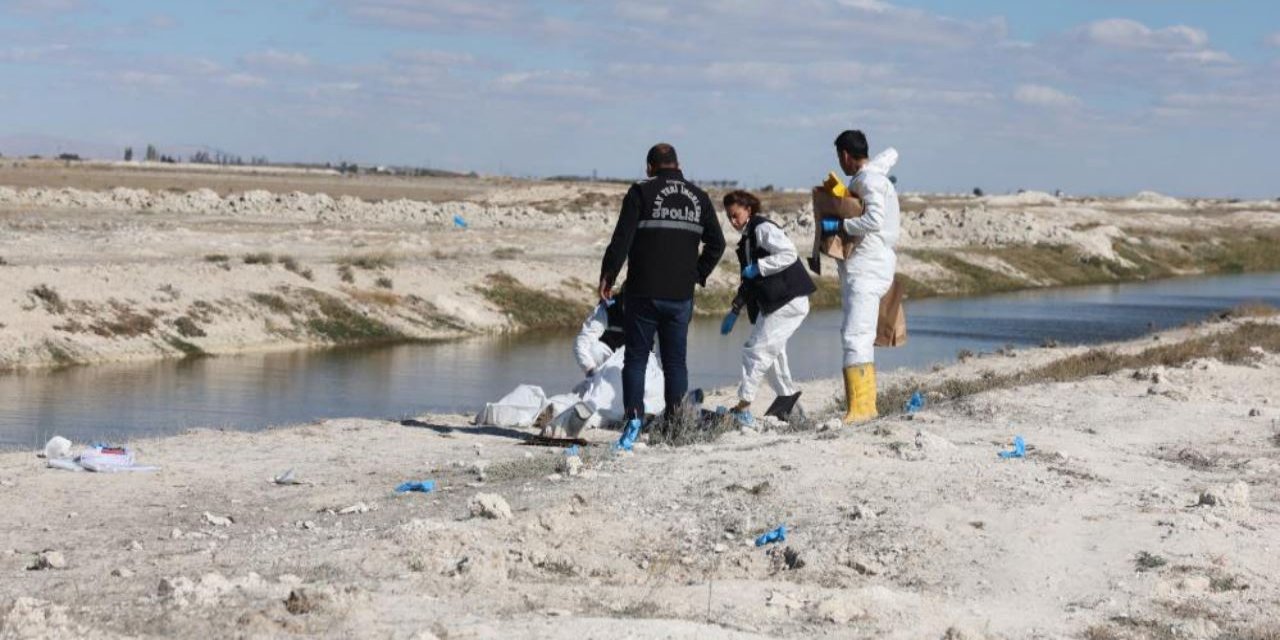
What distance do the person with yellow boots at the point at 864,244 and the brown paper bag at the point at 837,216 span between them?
0.04 metres

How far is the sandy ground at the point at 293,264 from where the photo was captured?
2603cm

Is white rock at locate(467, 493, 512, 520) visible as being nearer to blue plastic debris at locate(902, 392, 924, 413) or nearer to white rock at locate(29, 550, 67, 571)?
white rock at locate(29, 550, 67, 571)

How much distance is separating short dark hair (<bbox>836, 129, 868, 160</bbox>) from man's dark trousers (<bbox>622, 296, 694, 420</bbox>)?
5.33ft

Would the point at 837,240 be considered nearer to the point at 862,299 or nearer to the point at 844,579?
the point at 862,299

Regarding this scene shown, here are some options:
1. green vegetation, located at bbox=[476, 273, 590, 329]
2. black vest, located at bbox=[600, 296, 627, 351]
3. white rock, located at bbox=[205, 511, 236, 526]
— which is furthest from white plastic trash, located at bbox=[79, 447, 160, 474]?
green vegetation, located at bbox=[476, 273, 590, 329]

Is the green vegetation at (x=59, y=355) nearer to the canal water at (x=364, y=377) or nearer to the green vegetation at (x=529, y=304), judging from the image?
the canal water at (x=364, y=377)

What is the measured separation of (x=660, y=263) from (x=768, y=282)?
1136 millimetres

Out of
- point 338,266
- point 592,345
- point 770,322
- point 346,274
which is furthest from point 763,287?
point 338,266

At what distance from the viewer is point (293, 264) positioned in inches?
1265

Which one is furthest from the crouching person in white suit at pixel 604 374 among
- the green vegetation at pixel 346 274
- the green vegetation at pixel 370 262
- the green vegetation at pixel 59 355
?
the green vegetation at pixel 370 262

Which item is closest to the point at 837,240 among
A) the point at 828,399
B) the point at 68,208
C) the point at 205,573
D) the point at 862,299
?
the point at 862,299

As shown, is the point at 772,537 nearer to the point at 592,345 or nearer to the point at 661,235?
the point at 661,235

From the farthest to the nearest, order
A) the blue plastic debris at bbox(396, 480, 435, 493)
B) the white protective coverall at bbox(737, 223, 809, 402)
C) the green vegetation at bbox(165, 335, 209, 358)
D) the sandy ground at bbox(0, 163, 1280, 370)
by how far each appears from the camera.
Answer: the sandy ground at bbox(0, 163, 1280, 370) < the green vegetation at bbox(165, 335, 209, 358) < the white protective coverall at bbox(737, 223, 809, 402) < the blue plastic debris at bbox(396, 480, 435, 493)

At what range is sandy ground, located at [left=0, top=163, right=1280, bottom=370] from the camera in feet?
85.4
